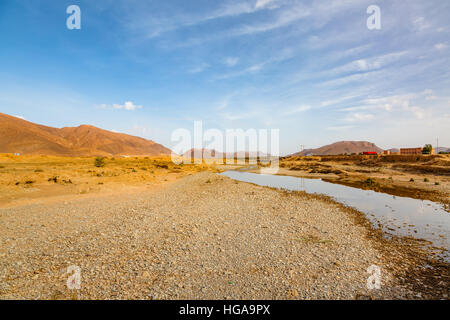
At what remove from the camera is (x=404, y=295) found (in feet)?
21.2

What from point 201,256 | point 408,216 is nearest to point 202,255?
point 201,256

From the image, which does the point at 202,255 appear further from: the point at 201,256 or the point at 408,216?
the point at 408,216

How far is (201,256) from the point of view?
28.6ft

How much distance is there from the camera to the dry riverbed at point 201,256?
6.49 metres

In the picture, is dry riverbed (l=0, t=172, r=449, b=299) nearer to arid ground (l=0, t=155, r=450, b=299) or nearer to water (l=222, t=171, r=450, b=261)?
arid ground (l=0, t=155, r=450, b=299)

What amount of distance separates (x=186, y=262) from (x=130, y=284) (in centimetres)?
217

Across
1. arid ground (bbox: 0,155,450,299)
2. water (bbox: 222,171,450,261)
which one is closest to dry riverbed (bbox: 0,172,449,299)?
arid ground (bbox: 0,155,450,299)

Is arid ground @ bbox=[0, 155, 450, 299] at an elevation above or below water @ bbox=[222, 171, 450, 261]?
above

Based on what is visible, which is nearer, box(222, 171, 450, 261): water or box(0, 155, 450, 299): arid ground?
box(0, 155, 450, 299): arid ground

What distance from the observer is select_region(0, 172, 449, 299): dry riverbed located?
6492mm

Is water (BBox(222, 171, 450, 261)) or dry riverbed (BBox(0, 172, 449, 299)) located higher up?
dry riverbed (BBox(0, 172, 449, 299))
